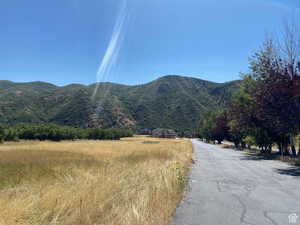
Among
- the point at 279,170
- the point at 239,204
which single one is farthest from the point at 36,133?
the point at 239,204

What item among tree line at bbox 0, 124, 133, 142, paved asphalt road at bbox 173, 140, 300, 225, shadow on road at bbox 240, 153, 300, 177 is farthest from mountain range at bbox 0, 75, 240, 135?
paved asphalt road at bbox 173, 140, 300, 225

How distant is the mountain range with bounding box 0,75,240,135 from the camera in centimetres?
12462

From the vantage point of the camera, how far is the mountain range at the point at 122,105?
409 ft

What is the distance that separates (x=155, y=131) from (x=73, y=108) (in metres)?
50.5

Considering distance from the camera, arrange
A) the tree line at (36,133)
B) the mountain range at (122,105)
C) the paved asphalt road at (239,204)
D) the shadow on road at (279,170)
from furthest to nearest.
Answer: the mountain range at (122,105) < the tree line at (36,133) < the shadow on road at (279,170) < the paved asphalt road at (239,204)

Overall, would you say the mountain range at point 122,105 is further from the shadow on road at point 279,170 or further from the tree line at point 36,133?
the shadow on road at point 279,170

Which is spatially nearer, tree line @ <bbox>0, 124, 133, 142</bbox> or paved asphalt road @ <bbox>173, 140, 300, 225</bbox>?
paved asphalt road @ <bbox>173, 140, 300, 225</bbox>

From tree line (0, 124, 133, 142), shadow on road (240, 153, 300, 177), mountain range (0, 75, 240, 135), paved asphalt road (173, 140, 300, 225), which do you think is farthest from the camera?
mountain range (0, 75, 240, 135)

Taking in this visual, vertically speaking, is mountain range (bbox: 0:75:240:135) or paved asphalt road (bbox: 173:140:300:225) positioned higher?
mountain range (bbox: 0:75:240:135)

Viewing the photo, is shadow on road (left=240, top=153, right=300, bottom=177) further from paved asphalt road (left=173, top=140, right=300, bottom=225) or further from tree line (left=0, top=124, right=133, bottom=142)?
Answer: tree line (left=0, top=124, right=133, bottom=142)

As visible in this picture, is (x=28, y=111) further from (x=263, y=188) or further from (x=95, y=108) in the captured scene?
(x=263, y=188)

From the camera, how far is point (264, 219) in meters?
5.18

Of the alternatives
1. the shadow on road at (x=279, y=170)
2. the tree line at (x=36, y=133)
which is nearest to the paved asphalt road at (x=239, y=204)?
the shadow on road at (x=279, y=170)

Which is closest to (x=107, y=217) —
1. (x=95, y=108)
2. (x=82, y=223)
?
(x=82, y=223)
